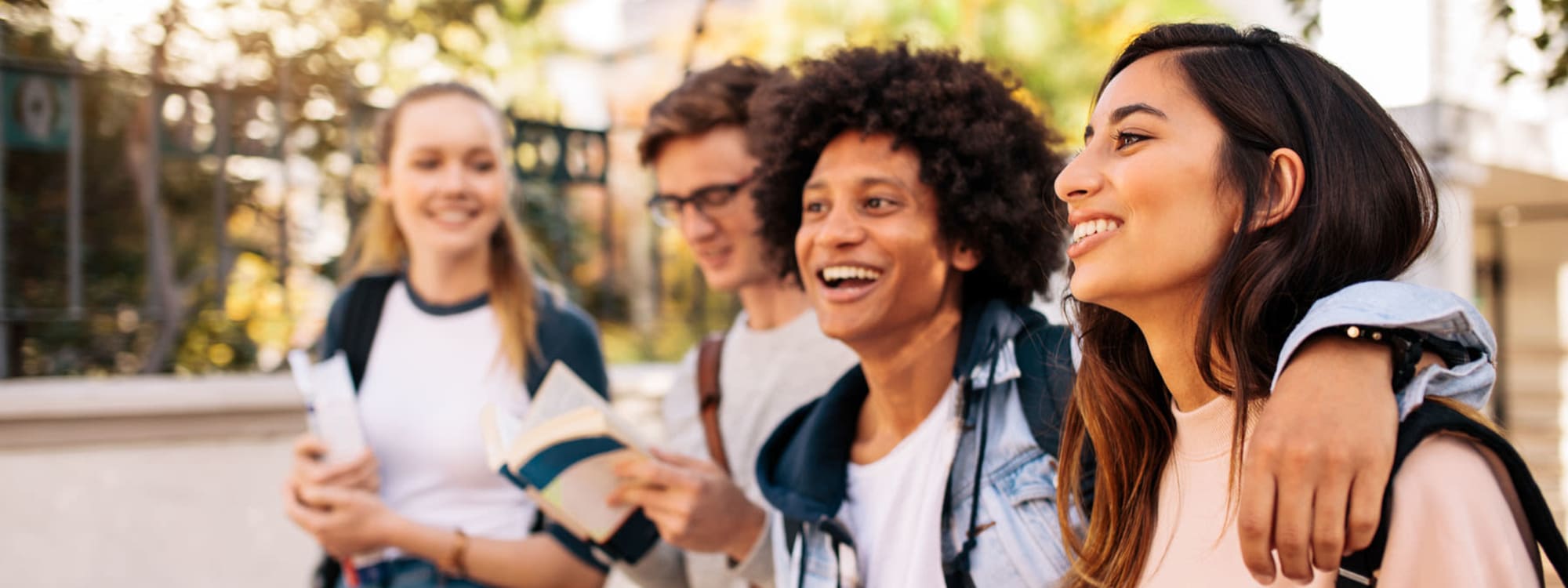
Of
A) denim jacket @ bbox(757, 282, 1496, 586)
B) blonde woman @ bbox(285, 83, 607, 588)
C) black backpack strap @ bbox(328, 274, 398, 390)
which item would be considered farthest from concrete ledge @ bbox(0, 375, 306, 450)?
denim jacket @ bbox(757, 282, 1496, 586)

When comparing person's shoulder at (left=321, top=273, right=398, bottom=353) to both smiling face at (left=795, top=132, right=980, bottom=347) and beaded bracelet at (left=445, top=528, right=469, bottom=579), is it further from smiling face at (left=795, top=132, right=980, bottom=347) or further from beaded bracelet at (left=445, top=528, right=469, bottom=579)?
smiling face at (left=795, top=132, right=980, bottom=347)

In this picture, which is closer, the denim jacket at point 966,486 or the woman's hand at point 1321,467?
the woman's hand at point 1321,467

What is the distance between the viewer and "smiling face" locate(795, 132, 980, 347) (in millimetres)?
2094

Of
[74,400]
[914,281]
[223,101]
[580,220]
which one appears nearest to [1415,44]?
[580,220]

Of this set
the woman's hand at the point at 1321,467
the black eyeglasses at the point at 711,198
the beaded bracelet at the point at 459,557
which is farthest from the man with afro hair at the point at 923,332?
the beaded bracelet at the point at 459,557

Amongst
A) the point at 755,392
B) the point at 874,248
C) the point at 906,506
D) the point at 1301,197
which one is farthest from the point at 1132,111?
the point at 755,392

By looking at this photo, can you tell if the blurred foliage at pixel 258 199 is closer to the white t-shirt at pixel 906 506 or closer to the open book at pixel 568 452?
the open book at pixel 568 452

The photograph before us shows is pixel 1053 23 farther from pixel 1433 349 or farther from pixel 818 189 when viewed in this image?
pixel 1433 349

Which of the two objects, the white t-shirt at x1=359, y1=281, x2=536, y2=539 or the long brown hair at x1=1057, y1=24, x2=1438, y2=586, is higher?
the long brown hair at x1=1057, y1=24, x2=1438, y2=586

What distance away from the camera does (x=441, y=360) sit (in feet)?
9.96

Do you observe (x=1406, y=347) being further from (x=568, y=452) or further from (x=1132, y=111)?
(x=568, y=452)

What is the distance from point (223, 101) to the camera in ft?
14.3

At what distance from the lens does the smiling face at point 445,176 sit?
308 centimetres

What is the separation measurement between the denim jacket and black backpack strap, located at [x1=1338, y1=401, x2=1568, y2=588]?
0.74 m
